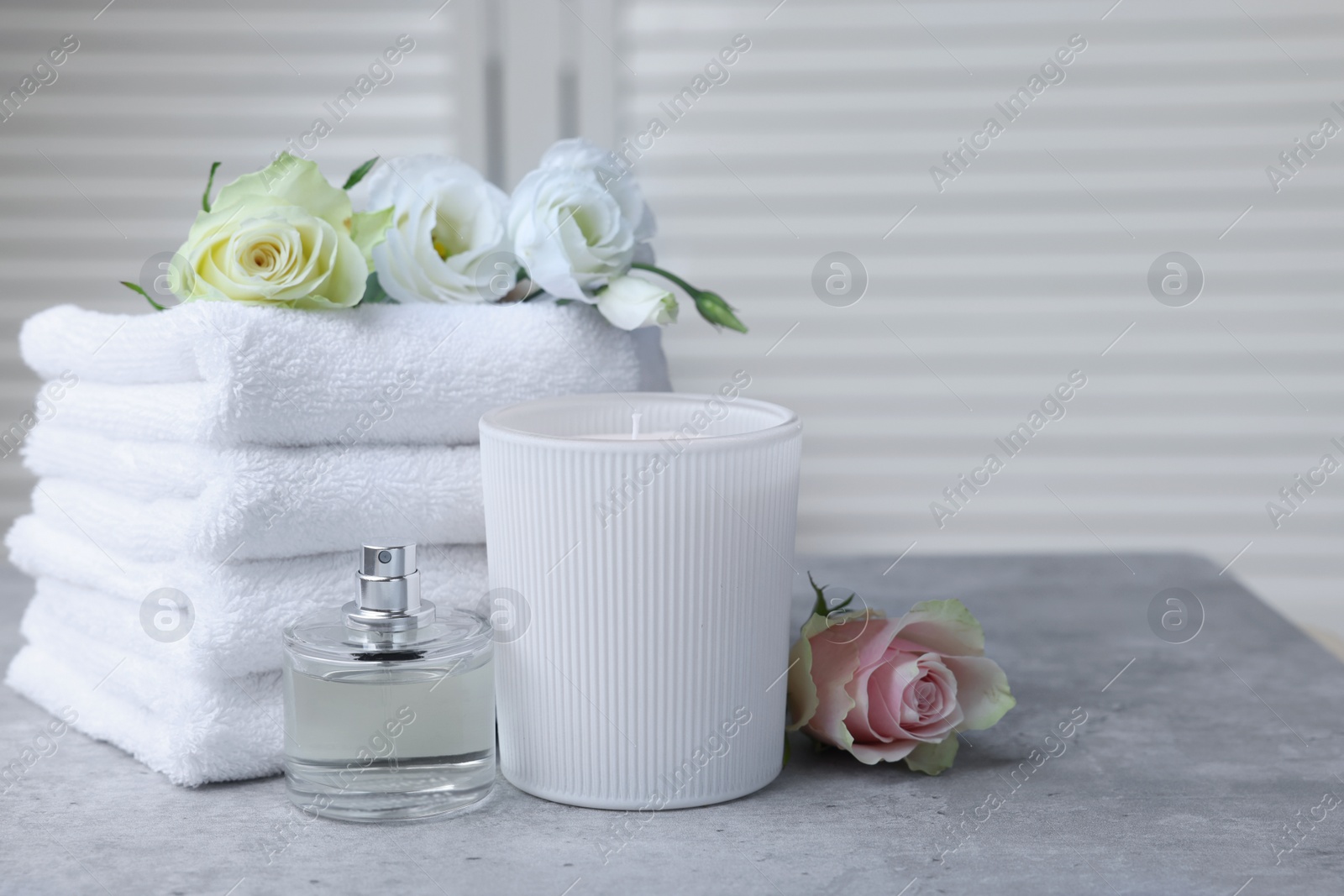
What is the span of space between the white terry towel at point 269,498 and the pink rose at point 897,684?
0.18 metres

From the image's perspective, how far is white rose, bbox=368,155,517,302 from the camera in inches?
24.2

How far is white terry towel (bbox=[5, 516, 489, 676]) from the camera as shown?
0.54m

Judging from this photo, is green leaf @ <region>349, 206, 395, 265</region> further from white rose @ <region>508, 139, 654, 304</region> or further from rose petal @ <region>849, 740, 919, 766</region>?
rose petal @ <region>849, 740, 919, 766</region>

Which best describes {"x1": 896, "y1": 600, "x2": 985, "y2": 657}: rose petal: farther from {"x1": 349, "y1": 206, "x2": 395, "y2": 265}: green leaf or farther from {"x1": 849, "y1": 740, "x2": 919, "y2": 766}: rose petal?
{"x1": 349, "y1": 206, "x2": 395, "y2": 265}: green leaf

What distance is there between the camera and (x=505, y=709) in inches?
21.8

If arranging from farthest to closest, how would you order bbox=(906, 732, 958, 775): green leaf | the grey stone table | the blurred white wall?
the blurred white wall, bbox=(906, 732, 958, 775): green leaf, the grey stone table

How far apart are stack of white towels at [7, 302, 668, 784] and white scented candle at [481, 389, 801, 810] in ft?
0.17

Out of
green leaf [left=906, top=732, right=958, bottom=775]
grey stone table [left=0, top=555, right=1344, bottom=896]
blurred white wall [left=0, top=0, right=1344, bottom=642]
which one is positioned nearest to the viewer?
grey stone table [left=0, top=555, right=1344, bottom=896]

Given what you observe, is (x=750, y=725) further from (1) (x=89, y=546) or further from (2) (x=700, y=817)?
(1) (x=89, y=546)

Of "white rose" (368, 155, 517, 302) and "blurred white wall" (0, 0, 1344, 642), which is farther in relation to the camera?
"blurred white wall" (0, 0, 1344, 642)

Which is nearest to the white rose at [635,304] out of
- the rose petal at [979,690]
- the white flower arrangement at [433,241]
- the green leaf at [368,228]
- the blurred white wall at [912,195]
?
the white flower arrangement at [433,241]

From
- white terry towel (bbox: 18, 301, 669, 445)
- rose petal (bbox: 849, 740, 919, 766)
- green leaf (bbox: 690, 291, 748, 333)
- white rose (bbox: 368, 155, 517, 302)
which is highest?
white rose (bbox: 368, 155, 517, 302)

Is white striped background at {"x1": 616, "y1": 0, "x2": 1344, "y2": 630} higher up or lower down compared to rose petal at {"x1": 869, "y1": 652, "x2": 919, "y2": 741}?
higher up

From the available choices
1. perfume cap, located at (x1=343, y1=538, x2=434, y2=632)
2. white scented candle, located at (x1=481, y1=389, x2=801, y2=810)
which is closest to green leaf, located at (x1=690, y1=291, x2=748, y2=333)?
white scented candle, located at (x1=481, y1=389, x2=801, y2=810)
